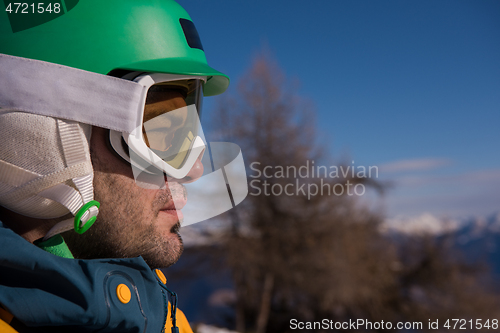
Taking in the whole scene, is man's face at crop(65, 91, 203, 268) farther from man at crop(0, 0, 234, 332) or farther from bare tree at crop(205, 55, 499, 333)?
bare tree at crop(205, 55, 499, 333)

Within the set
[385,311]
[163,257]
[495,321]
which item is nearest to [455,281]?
[495,321]

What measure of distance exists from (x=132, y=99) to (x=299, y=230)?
39.8 ft

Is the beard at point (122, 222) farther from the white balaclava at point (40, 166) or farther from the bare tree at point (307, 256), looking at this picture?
the bare tree at point (307, 256)

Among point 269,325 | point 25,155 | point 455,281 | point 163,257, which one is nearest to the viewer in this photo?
point 25,155

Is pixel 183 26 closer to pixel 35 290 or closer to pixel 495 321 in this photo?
pixel 35 290

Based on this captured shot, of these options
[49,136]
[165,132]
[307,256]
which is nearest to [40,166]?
[49,136]

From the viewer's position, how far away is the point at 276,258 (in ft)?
42.2

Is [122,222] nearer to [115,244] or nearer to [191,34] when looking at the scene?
[115,244]

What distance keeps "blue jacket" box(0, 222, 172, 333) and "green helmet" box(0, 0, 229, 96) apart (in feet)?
2.13

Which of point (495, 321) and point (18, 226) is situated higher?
point (495, 321)

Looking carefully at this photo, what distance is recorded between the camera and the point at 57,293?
3.46 ft

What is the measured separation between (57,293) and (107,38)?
0.90 metres

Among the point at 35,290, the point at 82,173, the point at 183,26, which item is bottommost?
the point at 35,290

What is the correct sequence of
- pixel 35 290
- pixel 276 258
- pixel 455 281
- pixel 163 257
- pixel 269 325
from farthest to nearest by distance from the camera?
pixel 455 281 < pixel 269 325 < pixel 276 258 < pixel 163 257 < pixel 35 290
